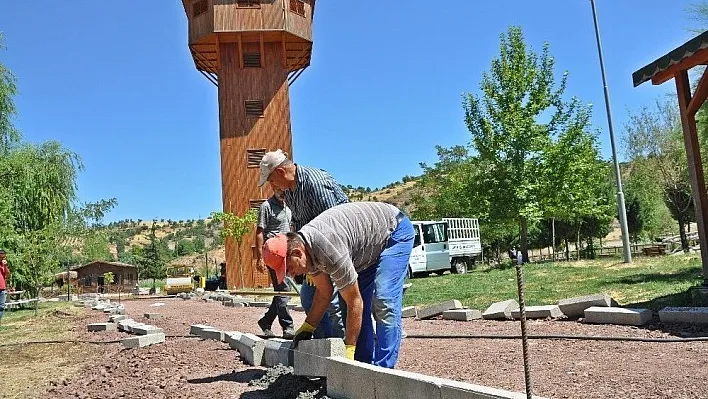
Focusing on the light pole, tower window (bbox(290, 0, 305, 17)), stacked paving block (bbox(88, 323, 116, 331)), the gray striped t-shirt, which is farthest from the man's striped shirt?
tower window (bbox(290, 0, 305, 17))

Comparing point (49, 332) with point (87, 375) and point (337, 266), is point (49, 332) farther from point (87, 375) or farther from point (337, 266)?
point (337, 266)

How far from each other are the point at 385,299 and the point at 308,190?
3.87 ft

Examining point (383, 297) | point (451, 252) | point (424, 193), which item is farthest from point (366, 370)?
point (424, 193)

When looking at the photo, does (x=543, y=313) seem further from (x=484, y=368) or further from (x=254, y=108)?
(x=254, y=108)

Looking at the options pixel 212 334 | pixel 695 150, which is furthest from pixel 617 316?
pixel 212 334

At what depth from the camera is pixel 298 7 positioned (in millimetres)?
32062

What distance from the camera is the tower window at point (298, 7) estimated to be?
3150 cm

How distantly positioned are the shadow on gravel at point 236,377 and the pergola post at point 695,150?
6.10 m

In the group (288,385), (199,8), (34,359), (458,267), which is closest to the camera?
(288,385)

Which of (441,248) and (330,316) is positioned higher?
(441,248)

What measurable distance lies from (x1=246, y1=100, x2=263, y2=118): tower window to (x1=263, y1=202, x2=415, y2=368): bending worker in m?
26.9

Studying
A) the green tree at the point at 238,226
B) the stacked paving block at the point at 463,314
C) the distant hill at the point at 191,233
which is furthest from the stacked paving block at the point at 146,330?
the distant hill at the point at 191,233

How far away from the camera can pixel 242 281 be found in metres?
28.8

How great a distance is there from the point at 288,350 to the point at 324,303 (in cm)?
105
